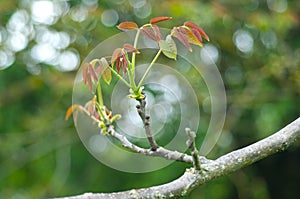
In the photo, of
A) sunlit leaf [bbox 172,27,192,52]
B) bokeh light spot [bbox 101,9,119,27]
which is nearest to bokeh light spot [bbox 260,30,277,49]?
bokeh light spot [bbox 101,9,119,27]

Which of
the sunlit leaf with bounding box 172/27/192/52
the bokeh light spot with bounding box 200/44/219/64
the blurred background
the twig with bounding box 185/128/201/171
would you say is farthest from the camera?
the blurred background

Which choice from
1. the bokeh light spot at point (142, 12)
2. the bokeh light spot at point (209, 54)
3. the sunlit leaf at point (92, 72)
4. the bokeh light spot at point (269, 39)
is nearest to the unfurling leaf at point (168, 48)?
the sunlit leaf at point (92, 72)

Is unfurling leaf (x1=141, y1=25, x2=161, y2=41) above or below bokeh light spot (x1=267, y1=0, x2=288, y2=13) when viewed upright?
above

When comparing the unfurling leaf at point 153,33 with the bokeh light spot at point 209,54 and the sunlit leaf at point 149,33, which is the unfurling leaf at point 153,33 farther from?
the bokeh light spot at point 209,54

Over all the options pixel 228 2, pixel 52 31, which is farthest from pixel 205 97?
pixel 52 31

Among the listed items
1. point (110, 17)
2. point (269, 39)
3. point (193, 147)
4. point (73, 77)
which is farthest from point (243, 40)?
point (193, 147)

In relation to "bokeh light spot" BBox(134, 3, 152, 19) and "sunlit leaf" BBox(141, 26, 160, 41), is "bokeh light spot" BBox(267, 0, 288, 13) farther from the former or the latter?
"sunlit leaf" BBox(141, 26, 160, 41)

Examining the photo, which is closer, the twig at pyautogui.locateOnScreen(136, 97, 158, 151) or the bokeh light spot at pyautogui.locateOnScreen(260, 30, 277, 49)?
the twig at pyautogui.locateOnScreen(136, 97, 158, 151)
